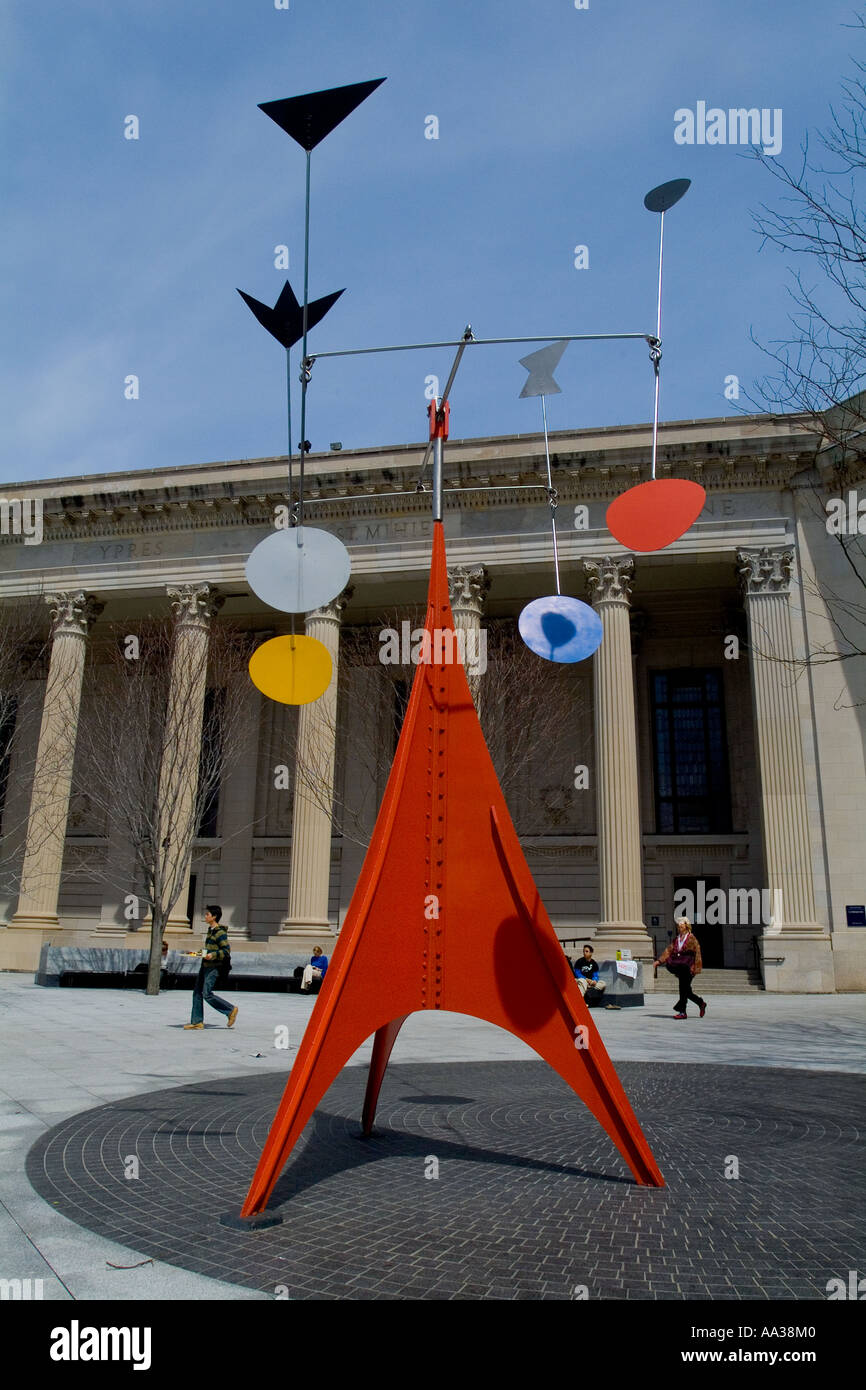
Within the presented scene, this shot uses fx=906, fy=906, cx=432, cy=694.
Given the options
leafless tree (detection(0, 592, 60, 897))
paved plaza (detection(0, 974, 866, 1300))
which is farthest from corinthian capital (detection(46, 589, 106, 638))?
paved plaza (detection(0, 974, 866, 1300))

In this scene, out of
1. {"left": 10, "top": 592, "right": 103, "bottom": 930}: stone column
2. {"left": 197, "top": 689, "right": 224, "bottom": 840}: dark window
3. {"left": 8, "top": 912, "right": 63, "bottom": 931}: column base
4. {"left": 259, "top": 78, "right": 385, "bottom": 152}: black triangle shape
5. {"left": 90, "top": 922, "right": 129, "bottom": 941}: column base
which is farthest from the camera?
{"left": 90, "top": 922, "right": 129, "bottom": 941}: column base

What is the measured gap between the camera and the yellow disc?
612 centimetres

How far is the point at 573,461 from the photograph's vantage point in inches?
1049

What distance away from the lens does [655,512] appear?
5.93m

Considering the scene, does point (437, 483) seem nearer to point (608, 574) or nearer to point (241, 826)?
point (608, 574)


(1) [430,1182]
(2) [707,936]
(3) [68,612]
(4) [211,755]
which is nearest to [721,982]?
(2) [707,936]

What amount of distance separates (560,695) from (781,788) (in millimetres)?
7885

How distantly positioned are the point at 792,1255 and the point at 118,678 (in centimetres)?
3157

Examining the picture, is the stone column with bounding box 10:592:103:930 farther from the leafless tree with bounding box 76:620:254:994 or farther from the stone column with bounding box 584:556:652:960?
the stone column with bounding box 584:556:652:960

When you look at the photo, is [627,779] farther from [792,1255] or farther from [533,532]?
[792,1255]

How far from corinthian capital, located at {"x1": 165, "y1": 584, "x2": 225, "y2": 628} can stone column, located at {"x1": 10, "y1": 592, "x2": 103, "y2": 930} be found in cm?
407

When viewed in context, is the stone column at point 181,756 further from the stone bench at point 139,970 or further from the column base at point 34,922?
the column base at point 34,922

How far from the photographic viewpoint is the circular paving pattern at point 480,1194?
386 centimetres

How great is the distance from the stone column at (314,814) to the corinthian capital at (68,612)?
8.62 metres
